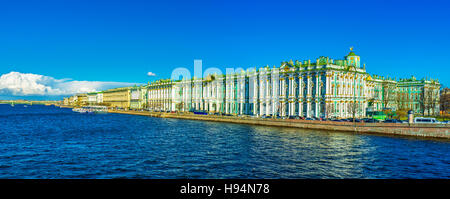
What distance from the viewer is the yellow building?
172000 millimetres

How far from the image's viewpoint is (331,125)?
180 ft

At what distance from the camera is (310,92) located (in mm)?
72625

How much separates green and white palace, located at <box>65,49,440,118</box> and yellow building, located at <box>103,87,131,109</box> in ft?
203

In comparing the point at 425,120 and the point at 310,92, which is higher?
the point at 310,92

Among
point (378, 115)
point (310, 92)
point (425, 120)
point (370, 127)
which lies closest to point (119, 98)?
point (310, 92)

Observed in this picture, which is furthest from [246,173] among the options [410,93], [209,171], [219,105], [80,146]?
[410,93]

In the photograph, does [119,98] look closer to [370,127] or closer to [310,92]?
[310,92]

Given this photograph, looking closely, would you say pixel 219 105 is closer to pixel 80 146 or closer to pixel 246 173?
pixel 80 146

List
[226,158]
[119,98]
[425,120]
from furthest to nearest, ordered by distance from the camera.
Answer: [119,98] → [425,120] → [226,158]

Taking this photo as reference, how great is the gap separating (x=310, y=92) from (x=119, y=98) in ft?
453

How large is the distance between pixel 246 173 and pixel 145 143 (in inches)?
821

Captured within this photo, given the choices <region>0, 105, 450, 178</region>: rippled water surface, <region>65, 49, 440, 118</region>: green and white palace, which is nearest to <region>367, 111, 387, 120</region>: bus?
<region>65, 49, 440, 118</region>: green and white palace

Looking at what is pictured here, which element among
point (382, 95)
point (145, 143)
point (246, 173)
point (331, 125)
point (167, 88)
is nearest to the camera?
point (246, 173)

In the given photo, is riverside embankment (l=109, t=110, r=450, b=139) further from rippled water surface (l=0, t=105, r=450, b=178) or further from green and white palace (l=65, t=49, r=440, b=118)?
green and white palace (l=65, t=49, r=440, b=118)
